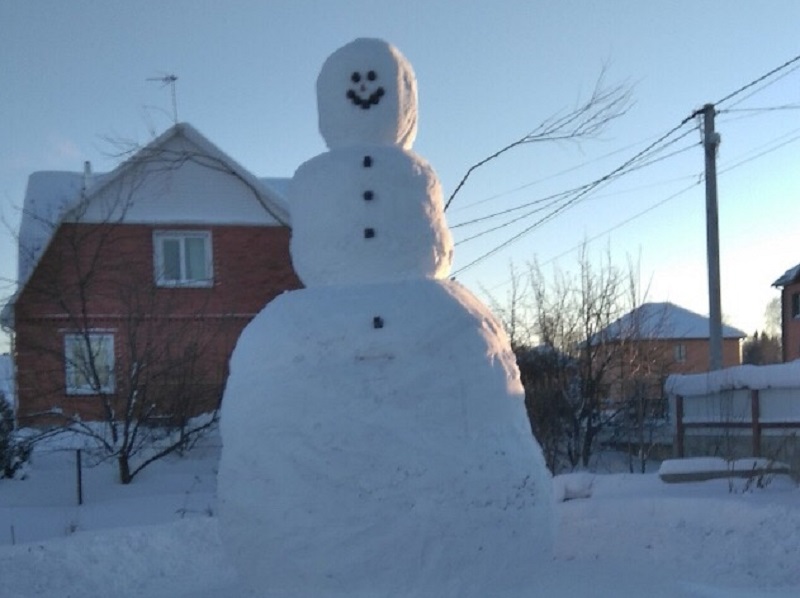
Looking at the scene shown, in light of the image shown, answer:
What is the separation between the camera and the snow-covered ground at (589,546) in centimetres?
662

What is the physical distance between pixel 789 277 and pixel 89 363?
85.2 ft

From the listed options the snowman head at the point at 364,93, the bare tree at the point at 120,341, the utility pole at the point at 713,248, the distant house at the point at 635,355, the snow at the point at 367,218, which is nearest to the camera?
the snow at the point at 367,218

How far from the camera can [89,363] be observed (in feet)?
42.0

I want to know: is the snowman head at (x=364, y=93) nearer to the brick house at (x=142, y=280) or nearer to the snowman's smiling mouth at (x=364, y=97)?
the snowman's smiling mouth at (x=364, y=97)

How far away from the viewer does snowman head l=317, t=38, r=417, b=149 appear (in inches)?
227

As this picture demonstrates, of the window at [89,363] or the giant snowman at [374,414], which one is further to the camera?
the window at [89,363]

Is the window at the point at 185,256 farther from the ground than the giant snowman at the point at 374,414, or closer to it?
farther from the ground

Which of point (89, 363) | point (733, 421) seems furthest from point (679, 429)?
point (89, 363)

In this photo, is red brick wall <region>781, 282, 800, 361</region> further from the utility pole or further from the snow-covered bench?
the snow-covered bench

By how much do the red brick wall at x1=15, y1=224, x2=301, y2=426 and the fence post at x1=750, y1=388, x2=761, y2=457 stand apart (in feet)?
24.5

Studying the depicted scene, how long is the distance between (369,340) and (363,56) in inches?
69.2

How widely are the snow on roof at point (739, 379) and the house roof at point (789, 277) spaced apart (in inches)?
769

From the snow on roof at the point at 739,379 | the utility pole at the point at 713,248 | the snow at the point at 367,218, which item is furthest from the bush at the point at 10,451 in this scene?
the utility pole at the point at 713,248

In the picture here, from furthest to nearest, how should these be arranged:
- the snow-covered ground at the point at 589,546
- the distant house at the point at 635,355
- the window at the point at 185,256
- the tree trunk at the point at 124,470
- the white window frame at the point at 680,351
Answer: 1. the white window frame at the point at 680,351
2. the window at the point at 185,256
3. the distant house at the point at 635,355
4. the tree trunk at the point at 124,470
5. the snow-covered ground at the point at 589,546
